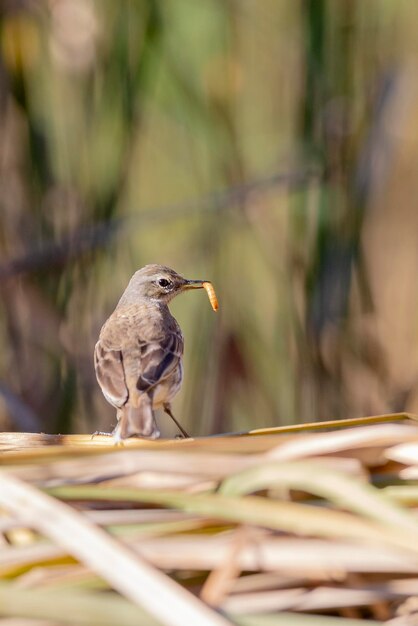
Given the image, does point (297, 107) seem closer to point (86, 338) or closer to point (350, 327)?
point (350, 327)

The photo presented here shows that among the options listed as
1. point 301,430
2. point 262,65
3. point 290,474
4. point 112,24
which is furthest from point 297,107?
point 290,474

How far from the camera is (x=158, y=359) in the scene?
8.21ft

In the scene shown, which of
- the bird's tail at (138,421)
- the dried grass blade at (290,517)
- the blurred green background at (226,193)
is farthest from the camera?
the blurred green background at (226,193)

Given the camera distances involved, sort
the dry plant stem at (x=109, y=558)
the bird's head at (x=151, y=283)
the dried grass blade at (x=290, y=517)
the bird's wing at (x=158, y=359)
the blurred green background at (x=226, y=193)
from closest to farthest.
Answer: the dry plant stem at (x=109, y=558) → the dried grass blade at (x=290, y=517) → the bird's wing at (x=158, y=359) → the blurred green background at (x=226, y=193) → the bird's head at (x=151, y=283)

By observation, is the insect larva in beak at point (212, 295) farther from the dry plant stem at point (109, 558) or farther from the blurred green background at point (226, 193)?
the dry plant stem at point (109, 558)

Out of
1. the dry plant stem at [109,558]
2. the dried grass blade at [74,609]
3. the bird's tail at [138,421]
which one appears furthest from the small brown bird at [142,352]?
the dried grass blade at [74,609]

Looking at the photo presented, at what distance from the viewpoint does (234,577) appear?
2.94ft

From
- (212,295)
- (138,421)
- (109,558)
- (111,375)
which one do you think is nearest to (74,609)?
(109,558)

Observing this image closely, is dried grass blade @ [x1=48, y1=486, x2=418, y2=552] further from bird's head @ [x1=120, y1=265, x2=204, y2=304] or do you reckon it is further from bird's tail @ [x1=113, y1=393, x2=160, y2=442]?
bird's head @ [x1=120, y1=265, x2=204, y2=304]

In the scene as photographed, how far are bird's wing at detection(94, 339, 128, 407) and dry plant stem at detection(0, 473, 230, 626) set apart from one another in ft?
4.46

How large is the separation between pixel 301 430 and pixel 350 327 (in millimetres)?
1631

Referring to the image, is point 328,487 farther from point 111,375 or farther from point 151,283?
point 151,283

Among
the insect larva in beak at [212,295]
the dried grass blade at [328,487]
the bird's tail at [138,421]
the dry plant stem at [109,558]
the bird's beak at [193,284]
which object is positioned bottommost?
the bird's tail at [138,421]

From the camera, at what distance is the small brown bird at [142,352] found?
2266mm
